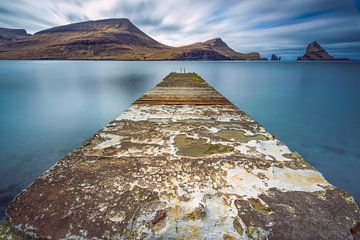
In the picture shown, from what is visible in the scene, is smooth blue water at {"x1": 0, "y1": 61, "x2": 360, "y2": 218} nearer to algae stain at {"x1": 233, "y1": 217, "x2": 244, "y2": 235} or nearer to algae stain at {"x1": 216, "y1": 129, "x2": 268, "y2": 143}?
algae stain at {"x1": 216, "y1": 129, "x2": 268, "y2": 143}

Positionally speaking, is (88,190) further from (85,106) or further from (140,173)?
(85,106)

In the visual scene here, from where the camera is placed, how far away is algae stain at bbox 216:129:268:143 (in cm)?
276

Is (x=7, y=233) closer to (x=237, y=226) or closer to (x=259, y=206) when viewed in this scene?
(x=237, y=226)

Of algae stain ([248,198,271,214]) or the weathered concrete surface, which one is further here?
algae stain ([248,198,271,214])

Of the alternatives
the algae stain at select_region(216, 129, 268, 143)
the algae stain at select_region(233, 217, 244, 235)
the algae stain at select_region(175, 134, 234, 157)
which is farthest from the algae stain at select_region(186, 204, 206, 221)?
the algae stain at select_region(216, 129, 268, 143)

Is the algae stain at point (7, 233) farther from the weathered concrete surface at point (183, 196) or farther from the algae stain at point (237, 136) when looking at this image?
the algae stain at point (237, 136)

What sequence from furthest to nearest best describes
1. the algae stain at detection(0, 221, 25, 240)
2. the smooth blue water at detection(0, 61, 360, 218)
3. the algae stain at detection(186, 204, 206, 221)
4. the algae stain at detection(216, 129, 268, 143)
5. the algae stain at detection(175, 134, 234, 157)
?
the smooth blue water at detection(0, 61, 360, 218) → the algae stain at detection(216, 129, 268, 143) → the algae stain at detection(175, 134, 234, 157) → the algae stain at detection(186, 204, 206, 221) → the algae stain at detection(0, 221, 25, 240)

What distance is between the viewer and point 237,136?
288 cm

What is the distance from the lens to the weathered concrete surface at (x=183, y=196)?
1.33 m

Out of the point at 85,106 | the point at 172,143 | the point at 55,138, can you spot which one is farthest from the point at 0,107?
the point at 172,143

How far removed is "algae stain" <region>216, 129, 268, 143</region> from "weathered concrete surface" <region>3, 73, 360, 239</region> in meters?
0.12

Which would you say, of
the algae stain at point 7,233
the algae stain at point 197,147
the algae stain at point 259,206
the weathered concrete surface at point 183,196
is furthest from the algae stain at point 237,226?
the algae stain at point 7,233

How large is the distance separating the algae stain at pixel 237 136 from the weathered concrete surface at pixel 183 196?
0.40 ft

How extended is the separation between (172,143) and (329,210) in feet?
5.53
